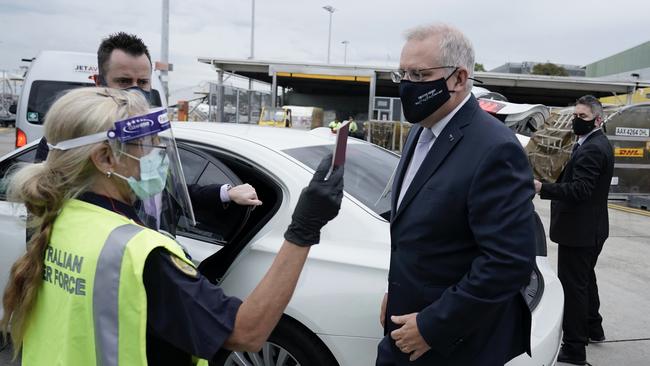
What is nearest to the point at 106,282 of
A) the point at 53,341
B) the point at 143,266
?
the point at 143,266

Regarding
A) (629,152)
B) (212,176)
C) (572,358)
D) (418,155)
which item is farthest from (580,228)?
(629,152)

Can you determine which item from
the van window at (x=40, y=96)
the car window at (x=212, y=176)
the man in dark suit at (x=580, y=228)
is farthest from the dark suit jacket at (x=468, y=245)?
the van window at (x=40, y=96)

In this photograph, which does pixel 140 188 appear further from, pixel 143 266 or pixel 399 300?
pixel 399 300

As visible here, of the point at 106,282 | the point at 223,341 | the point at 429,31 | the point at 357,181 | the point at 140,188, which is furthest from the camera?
the point at 357,181

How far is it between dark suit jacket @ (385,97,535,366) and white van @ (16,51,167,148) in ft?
24.3

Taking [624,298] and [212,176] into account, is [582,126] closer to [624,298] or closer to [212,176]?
[624,298]

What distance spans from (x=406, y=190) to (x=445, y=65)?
0.46m

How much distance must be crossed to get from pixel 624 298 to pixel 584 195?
94.1 inches

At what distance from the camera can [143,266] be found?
1.14 metres

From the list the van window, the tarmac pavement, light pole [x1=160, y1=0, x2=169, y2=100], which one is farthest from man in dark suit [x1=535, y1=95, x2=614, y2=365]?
light pole [x1=160, y1=0, x2=169, y2=100]

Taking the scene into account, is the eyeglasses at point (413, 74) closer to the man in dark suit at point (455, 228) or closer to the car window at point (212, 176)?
the man in dark suit at point (455, 228)

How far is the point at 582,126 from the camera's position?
11.7ft

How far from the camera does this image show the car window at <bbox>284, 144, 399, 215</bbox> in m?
2.56

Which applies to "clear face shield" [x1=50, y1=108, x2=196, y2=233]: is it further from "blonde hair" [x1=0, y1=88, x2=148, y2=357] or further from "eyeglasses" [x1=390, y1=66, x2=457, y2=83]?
"eyeglasses" [x1=390, y1=66, x2=457, y2=83]
